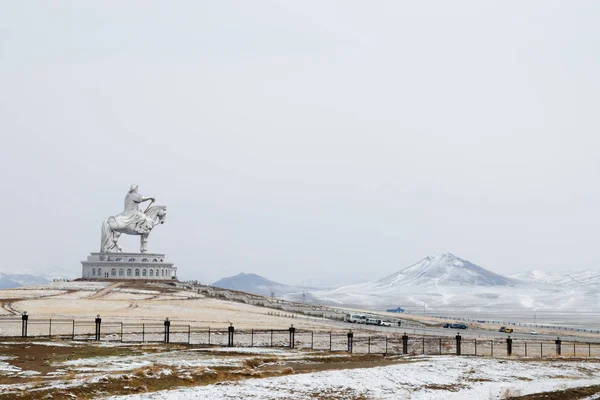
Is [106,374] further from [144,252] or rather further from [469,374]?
[144,252]

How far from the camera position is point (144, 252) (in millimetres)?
136125

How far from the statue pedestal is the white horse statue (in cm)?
183

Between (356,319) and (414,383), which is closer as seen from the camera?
(414,383)

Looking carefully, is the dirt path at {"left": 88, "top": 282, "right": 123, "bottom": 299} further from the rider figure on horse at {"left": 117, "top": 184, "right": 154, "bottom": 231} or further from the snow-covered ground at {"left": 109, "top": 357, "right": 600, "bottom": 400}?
the snow-covered ground at {"left": 109, "top": 357, "right": 600, "bottom": 400}

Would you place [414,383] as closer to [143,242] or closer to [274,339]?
[274,339]

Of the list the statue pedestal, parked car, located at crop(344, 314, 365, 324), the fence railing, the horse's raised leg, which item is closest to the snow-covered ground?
the fence railing

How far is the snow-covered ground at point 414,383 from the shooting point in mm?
27672

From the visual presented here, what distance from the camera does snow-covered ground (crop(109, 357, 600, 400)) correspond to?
2767cm

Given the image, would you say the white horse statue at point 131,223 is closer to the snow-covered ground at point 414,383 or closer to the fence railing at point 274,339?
the fence railing at point 274,339

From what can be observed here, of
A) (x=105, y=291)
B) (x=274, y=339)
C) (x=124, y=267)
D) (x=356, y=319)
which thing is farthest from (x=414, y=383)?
(x=124, y=267)

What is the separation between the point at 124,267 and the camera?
131500mm

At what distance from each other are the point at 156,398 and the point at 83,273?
369 ft

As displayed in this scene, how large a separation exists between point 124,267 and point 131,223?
8.18 metres

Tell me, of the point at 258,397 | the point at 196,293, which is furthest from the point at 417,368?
the point at 196,293
